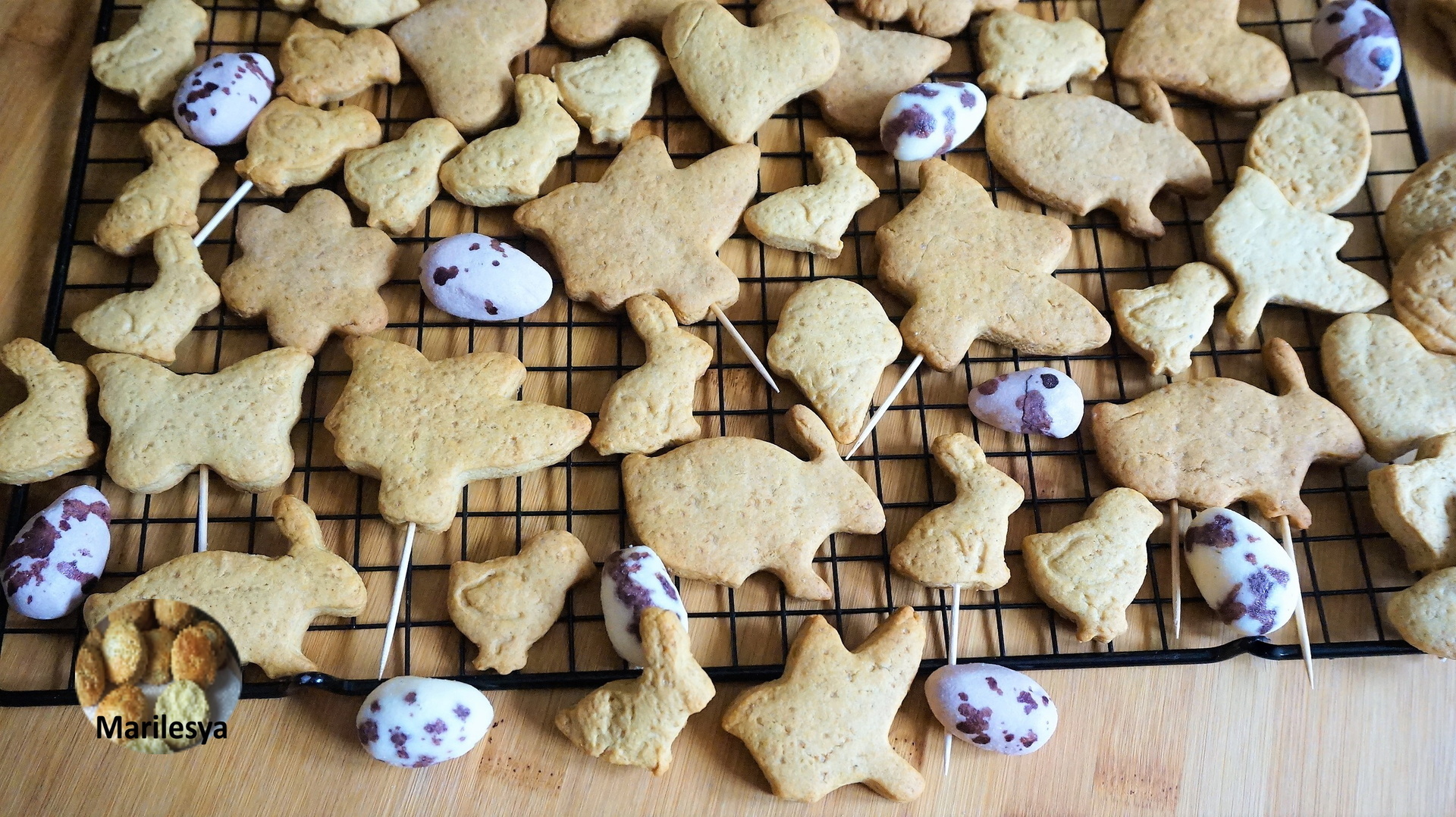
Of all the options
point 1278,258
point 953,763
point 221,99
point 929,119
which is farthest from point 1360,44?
point 221,99

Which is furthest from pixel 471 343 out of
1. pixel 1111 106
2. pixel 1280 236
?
pixel 1280 236

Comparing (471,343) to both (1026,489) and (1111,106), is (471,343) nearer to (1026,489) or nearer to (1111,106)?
(1026,489)

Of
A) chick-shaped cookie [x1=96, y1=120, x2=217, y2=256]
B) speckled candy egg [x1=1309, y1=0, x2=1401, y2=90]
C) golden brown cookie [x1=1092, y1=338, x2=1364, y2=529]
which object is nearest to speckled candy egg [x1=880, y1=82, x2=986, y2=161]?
golden brown cookie [x1=1092, y1=338, x2=1364, y2=529]

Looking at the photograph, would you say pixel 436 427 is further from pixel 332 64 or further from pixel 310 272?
pixel 332 64

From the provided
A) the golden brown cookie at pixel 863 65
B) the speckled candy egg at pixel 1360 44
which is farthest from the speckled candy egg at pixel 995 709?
the speckled candy egg at pixel 1360 44

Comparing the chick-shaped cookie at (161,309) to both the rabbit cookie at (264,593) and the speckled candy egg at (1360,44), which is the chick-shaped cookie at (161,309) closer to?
the rabbit cookie at (264,593)
